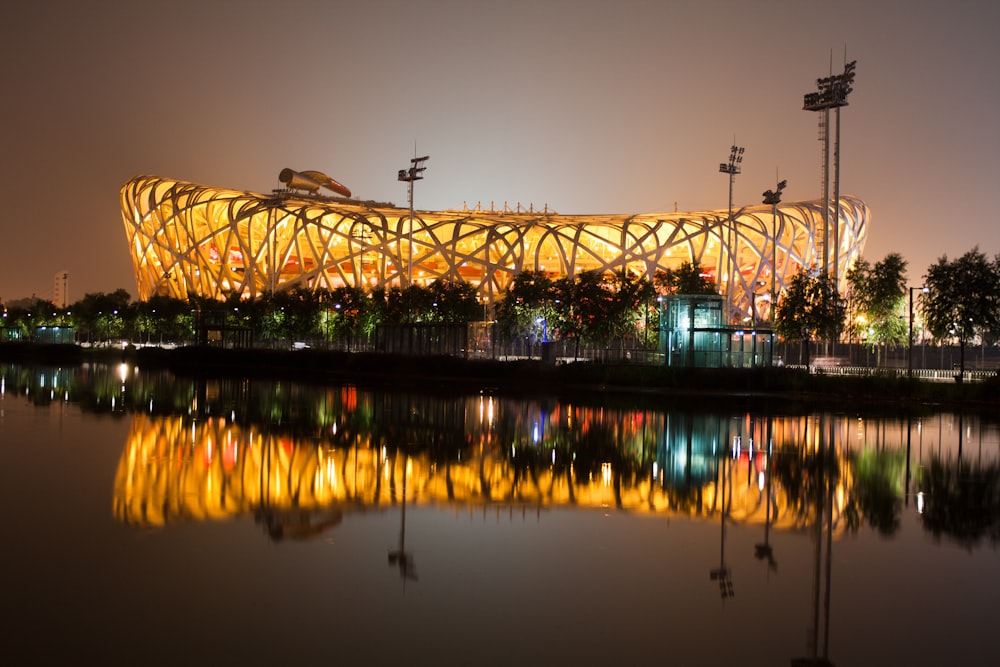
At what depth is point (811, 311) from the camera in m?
50.0

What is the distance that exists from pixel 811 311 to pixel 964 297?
26.0 feet

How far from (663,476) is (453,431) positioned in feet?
25.5

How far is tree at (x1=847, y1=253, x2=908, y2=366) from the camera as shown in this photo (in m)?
56.8

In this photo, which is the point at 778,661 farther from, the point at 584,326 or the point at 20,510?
the point at 584,326

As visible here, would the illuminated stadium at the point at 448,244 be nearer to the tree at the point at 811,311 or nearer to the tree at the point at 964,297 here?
the tree at the point at 811,311

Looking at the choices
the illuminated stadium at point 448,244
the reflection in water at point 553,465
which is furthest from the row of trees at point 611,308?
the reflection in water at point 553,465

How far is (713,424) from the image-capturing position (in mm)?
26172

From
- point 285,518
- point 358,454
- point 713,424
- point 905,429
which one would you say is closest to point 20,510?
point 285,518

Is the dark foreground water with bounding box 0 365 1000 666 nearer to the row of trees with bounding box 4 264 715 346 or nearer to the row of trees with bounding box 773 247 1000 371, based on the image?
the row of trees with bounding box 773 247 1000 371

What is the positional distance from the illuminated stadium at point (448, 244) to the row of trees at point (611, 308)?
9478 millimetres

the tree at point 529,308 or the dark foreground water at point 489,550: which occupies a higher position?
the tree at point 529,308

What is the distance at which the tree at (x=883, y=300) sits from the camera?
56750 mm

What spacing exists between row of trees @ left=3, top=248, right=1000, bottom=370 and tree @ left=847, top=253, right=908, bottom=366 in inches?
2.4

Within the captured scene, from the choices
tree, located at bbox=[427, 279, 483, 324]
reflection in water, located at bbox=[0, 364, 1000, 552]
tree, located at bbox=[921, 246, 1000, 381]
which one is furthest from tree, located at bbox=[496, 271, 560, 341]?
reflection in water, located at bbox=[0, 364, 1000, 552]
